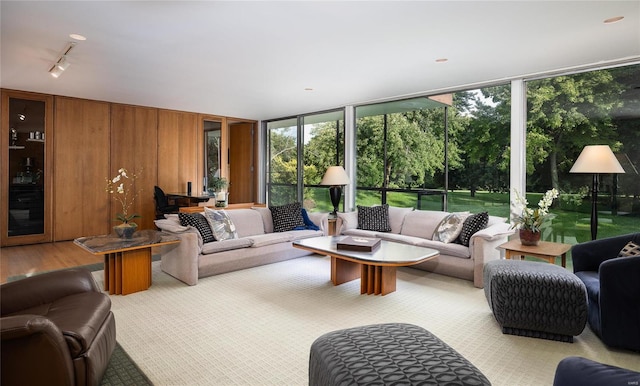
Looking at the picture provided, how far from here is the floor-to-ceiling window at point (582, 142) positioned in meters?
4.23

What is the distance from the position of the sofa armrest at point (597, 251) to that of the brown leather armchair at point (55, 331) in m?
3.89

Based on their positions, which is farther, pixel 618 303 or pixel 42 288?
pixel 618 303

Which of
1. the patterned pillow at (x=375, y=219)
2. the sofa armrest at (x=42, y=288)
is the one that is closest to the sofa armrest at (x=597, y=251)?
the patterned pillow at (x=375, y=219)

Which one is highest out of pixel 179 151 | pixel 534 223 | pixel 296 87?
pixel 296 87

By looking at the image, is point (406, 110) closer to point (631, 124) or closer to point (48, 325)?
point (631, 124)

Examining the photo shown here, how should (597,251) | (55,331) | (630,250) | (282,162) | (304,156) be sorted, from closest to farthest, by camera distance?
(55,331) < (630,250) < (597,251) < (304,156) < (282,162)

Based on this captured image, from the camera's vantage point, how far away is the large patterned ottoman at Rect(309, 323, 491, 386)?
1521mm

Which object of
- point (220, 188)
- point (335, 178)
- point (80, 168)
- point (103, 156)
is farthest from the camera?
point (220, 188)

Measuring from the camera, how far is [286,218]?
548 centimetres

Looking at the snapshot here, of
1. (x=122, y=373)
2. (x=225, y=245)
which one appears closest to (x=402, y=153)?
(x=225, y=245)

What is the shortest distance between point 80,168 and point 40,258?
2.05m

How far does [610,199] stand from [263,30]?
4.47 metres

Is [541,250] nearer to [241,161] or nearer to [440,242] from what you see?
[440,242]

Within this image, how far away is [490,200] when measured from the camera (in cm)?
547
